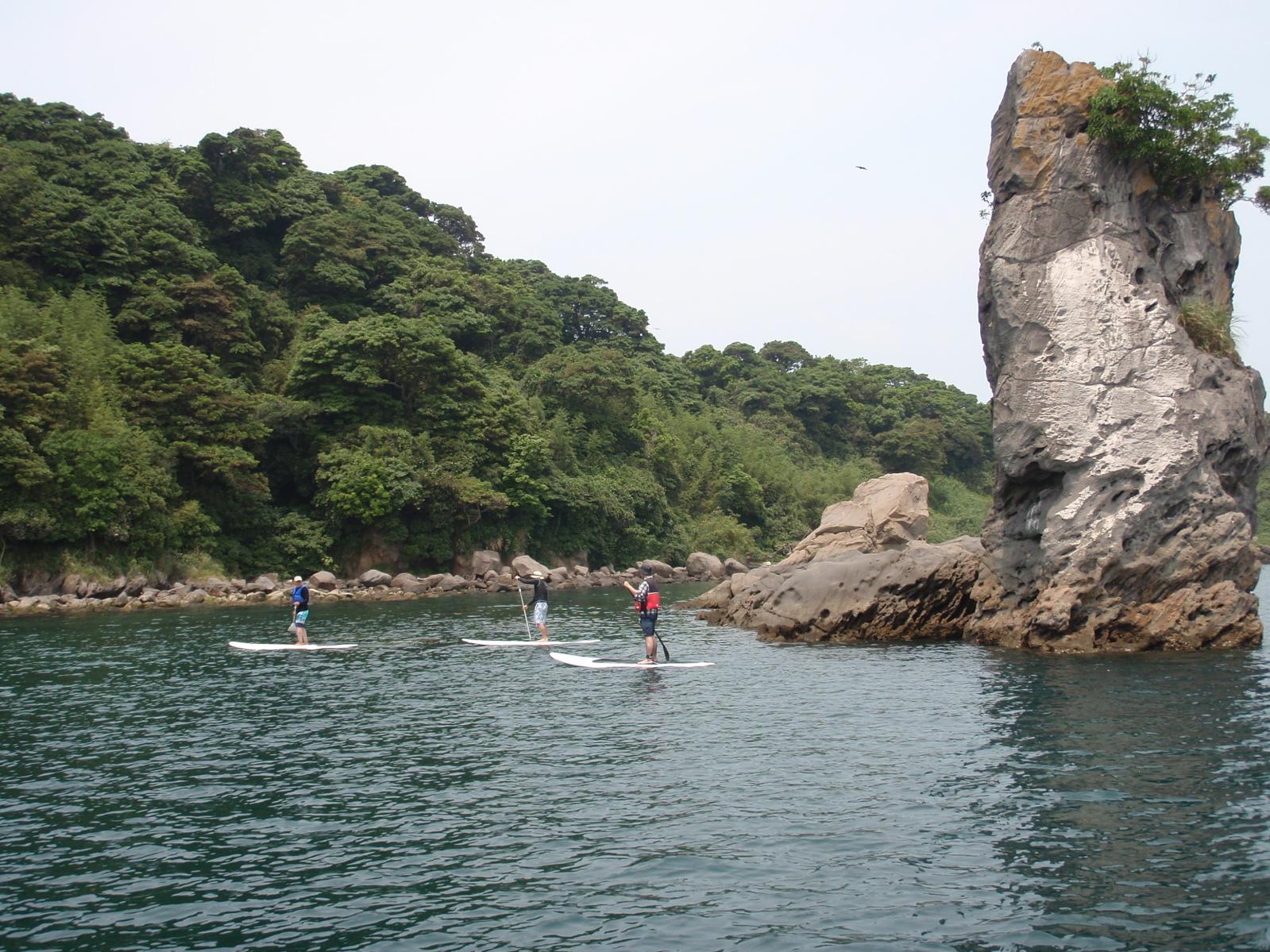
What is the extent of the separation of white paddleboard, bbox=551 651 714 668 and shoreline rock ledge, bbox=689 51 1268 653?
6.98m

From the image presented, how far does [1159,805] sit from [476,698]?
13.8m

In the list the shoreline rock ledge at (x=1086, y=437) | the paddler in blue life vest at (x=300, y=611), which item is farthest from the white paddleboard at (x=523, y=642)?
the shoreline rock ledge at (x=1086, y=437)

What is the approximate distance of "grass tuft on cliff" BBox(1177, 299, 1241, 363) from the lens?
31516 millimetres

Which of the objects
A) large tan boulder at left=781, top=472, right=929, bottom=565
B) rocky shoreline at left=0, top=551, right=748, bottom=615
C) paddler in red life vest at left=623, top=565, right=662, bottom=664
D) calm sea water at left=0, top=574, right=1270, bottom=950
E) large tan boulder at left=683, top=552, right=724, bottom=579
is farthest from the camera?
large tan boulder at left=683, top=552, right=724, bottom=579

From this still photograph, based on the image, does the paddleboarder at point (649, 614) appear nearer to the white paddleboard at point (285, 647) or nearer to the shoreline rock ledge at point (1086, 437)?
the shoreline rock ledge at point (1086, 437)

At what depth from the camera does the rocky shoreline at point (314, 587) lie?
45688 mm

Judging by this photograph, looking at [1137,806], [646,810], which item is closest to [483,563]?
[646,810]

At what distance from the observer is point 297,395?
62.3 meters

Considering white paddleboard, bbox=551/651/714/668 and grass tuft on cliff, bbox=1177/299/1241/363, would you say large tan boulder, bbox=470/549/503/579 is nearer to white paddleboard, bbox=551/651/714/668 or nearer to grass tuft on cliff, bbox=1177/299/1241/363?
white paddleboard, bbox=551/651/714/668

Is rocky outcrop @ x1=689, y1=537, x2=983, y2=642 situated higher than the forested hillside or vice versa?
the forested hillside

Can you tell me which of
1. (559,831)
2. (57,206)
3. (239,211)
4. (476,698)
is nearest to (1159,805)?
(559,831)

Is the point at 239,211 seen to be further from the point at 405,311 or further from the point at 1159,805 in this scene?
the point at 1159,805

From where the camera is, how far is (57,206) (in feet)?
197

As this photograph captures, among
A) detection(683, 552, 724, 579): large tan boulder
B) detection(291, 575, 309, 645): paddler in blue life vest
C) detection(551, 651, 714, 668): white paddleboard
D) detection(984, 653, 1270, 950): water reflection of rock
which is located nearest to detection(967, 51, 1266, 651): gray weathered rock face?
detection(984, 653, 1270, 950): water reflection of rock
